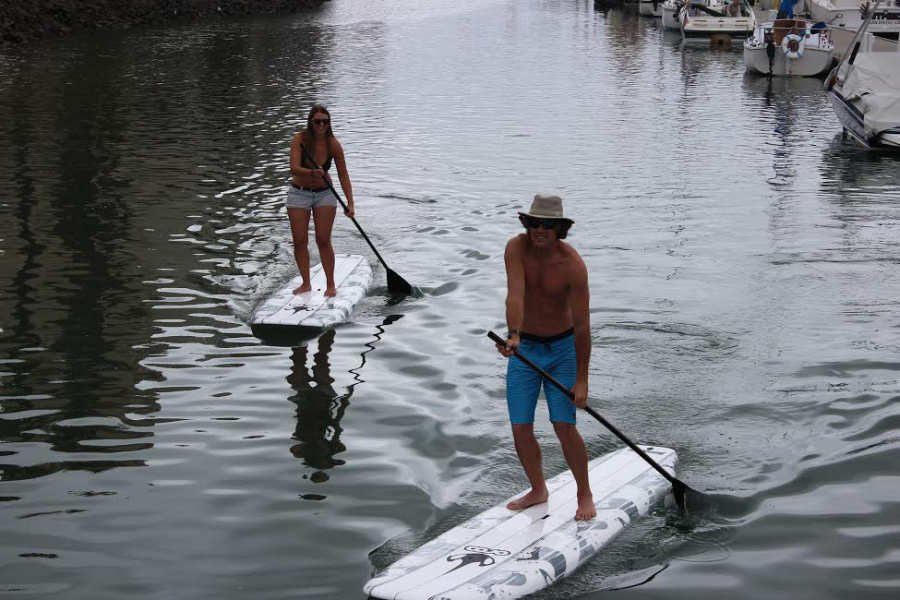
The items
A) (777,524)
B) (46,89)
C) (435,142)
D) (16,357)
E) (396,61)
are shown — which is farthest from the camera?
(396,61)

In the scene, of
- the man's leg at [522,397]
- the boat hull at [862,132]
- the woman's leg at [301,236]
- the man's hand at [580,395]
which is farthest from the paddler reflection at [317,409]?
the boat hull at [862,132]

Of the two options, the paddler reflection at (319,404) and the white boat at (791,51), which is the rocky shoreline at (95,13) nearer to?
the white boat at (791,51)

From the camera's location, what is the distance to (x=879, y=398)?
9367 millimetres

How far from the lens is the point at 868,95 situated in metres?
22.4

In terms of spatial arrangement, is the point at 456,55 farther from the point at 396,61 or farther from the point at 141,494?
the point at 141,494

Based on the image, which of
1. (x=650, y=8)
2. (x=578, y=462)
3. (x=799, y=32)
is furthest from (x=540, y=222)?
(x=650, y=8)

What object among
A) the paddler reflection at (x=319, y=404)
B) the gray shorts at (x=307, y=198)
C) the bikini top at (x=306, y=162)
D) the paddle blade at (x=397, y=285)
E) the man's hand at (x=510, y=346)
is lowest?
the paddler reflection at (x=319, y=404)

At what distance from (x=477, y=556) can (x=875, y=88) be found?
19.2 m

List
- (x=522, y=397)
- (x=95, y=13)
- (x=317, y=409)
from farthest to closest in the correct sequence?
(x=95, y=13) → (x=317, y=409) → (x=522, y=397)

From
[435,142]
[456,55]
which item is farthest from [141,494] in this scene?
[456,55]

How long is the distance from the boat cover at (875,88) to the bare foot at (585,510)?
16.5m

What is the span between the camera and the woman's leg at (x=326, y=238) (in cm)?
1158

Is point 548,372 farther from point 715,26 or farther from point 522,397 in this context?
point 715,26

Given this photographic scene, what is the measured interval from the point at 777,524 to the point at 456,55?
127ft
